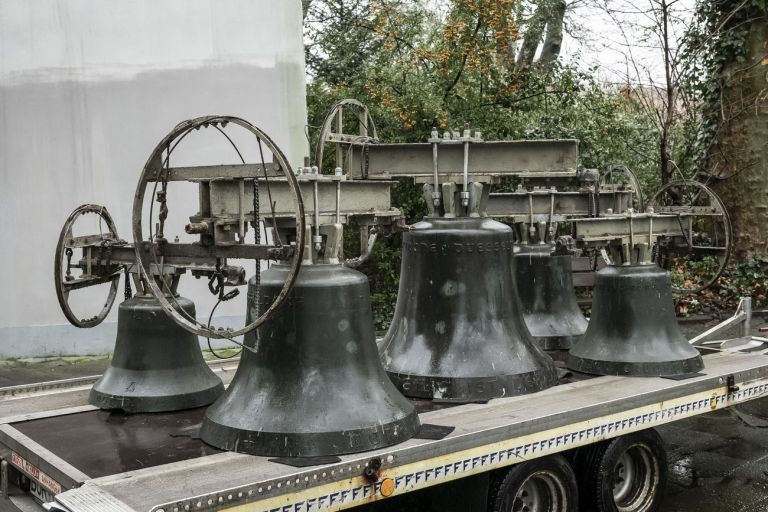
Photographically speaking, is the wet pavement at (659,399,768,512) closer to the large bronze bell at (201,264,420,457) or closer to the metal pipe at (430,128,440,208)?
the metal pipe at (430,128,440,208)

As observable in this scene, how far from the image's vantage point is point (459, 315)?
586 cm

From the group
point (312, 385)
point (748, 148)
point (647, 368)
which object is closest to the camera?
point (312, 385)

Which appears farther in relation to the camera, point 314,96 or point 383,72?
point 314,96

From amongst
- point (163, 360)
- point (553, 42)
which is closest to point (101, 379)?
point (163, 360)

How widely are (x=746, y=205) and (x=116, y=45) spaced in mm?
9698

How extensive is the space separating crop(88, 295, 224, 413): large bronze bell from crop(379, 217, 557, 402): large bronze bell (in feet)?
4.22

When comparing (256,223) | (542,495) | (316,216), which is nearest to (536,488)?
(542,495)

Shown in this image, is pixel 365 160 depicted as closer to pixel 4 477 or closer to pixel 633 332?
pixel 633 332

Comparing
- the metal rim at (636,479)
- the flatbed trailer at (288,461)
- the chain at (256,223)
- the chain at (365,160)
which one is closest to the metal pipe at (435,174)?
the chain at (365,160)

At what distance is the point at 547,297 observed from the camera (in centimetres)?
768

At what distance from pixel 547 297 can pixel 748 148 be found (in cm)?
797

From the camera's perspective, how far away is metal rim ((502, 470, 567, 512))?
5047 millimetres

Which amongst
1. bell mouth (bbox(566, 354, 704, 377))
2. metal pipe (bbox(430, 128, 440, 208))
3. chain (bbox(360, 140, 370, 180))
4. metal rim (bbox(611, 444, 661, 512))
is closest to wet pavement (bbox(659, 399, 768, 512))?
metal rim (bbox(611, 444, 661, 512))

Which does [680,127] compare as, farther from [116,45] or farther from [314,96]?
[116,45]
